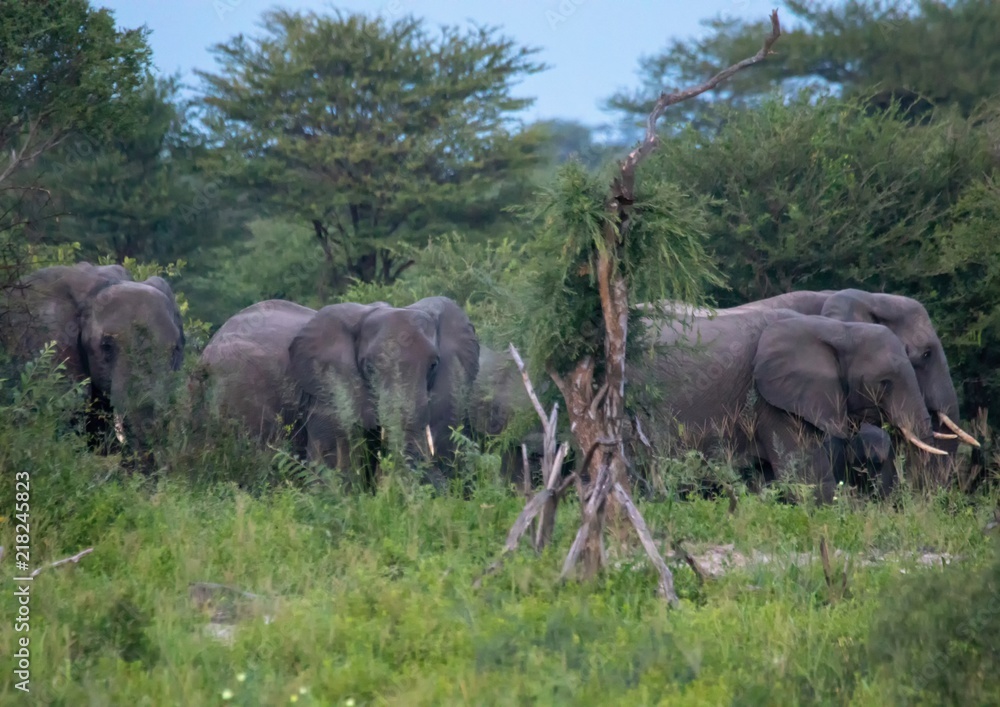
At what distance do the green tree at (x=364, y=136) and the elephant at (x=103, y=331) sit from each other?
29.3 ft

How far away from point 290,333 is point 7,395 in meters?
4.18

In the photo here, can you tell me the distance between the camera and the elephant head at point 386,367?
10125 mm

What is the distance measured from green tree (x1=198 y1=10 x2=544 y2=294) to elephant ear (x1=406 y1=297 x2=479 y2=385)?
9.46 meters

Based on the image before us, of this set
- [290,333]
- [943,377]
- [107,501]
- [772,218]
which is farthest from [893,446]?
[107,501]

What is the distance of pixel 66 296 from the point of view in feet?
37.7

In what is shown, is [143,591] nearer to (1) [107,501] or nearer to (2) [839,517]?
(1) [107,501]

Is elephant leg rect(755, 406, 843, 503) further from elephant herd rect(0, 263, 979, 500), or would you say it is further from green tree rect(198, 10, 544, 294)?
green tree rect(198, 10, 544, 294)

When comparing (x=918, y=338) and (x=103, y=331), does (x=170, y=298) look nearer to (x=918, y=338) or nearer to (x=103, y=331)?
(x=103, y=331)

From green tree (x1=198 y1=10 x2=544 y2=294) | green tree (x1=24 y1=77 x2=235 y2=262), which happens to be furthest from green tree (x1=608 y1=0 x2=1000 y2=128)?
green tree (x1=24 y1=77 x2=235 y2=262)

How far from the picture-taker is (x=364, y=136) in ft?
70.0

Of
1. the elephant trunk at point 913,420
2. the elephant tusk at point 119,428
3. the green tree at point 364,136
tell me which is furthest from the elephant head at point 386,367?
the green tree at point 364,136

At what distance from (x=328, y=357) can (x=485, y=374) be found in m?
1.41

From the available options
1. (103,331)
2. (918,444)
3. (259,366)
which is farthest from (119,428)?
(918,444)

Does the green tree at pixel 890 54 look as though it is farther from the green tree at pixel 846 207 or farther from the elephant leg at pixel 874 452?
the elephant leg at pixel 874 452
